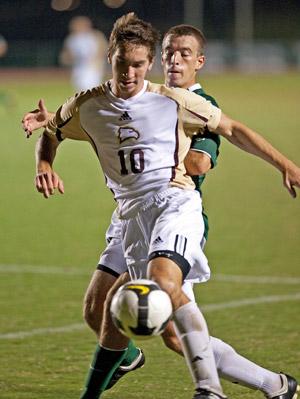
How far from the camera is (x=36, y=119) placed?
7082mm

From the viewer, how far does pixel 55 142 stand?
6.91 meters

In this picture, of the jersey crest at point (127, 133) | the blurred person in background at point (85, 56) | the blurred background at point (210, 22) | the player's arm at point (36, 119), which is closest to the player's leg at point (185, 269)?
the jersey crest at point (127, 133)

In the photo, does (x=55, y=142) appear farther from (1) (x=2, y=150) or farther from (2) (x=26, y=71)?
(2) (x=26, y=71)

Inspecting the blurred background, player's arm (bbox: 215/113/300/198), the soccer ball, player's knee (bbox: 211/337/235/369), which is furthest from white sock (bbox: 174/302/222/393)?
the blurred background

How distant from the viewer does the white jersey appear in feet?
21.4

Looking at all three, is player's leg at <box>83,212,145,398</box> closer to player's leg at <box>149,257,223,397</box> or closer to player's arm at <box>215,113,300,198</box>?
player's leg at <box>149,257,223,397</box>

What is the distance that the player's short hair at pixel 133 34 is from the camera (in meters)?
6.41

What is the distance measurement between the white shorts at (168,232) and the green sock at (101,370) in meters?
0.50

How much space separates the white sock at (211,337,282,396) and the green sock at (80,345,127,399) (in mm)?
565

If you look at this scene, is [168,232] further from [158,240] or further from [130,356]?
[130,356]

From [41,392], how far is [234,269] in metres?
5.37

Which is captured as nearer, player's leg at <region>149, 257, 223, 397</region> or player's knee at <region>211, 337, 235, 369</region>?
player's leg at <region>149, 257, 223, 397</region>

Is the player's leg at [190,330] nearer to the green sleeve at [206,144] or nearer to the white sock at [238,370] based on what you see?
the white sock at [238,370]

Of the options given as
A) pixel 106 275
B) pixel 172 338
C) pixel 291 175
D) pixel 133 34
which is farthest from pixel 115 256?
pixel 133 34
